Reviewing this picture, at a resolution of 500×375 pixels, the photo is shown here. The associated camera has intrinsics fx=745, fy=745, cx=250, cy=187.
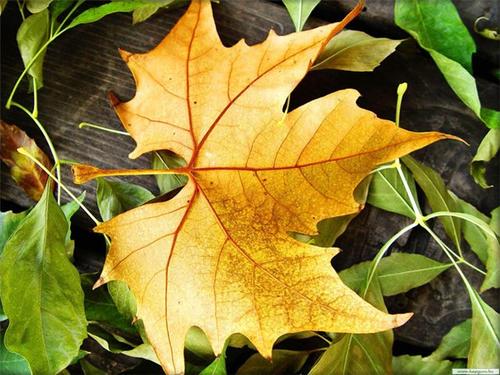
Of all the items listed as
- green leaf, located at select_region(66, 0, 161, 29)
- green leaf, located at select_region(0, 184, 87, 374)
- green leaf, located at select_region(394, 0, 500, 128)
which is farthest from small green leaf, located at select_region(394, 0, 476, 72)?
green leaf, located at select_region(0, 184, 87, 374)

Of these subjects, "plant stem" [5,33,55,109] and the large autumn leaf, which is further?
"plant stem" [5,33,55,109]

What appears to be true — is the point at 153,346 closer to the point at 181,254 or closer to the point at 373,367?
the point at 181,254

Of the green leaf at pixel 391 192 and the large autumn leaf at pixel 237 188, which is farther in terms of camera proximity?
the green leaf at pixel 391 192

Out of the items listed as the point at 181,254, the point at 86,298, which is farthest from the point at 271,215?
the point at 86,298

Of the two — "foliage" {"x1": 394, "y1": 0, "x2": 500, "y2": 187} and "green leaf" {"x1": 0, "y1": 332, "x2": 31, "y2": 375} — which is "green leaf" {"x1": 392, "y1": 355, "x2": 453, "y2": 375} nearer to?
"foliage" {"x1": 394, "y1": 0, "x2": 500, "y2": 187}

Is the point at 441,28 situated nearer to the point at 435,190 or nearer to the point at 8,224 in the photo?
the point at 435,190

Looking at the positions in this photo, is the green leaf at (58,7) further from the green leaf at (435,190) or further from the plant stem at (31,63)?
the green leaf at (435,190)

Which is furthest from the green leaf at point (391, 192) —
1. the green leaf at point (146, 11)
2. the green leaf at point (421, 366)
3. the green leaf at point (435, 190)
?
the green leaf at point (146, 11)
